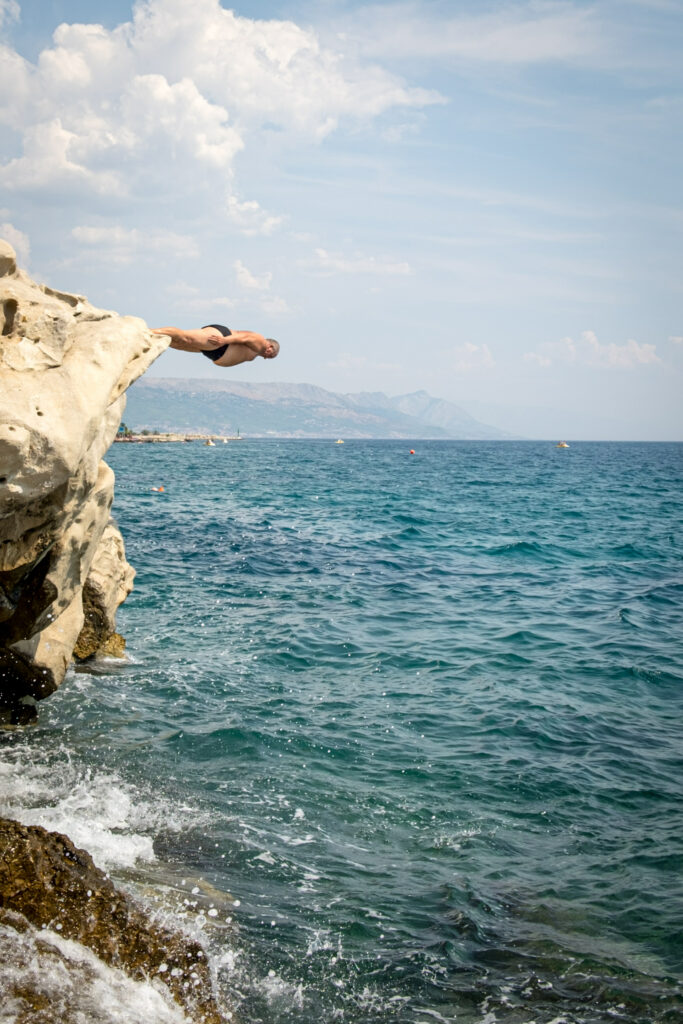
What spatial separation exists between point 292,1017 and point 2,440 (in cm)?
478

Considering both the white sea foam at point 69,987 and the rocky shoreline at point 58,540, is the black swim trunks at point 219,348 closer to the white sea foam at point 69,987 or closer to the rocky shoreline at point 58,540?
the rocky shoreline at point 58,540

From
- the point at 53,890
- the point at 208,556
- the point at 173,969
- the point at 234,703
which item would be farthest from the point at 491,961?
the point at 208,556

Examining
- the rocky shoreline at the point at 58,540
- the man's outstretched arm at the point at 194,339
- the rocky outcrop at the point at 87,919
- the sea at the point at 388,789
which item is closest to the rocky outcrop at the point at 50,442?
the rocky shoreline at the point at 58,540

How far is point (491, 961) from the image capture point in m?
6.69

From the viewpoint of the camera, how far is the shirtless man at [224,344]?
9.08 meters

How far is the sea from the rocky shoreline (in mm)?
427

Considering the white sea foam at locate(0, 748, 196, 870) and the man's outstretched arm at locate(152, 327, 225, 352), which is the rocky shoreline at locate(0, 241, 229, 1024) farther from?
the white sea foam at locate(0, 748, 196, 870)

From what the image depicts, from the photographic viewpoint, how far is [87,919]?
18.0 feet

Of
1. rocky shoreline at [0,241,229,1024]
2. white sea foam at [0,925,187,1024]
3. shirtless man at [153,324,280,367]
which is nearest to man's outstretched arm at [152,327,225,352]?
shirtless man at [153,324,280,367]

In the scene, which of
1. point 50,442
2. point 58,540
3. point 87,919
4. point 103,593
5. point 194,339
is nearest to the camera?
point 87,919

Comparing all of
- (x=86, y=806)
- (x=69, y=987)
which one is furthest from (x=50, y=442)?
(x=86, y=806)

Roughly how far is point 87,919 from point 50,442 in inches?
137

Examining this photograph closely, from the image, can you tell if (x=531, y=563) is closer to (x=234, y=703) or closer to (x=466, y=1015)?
(x=234, y=703)

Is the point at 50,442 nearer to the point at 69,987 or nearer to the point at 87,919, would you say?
the point at 87,919
